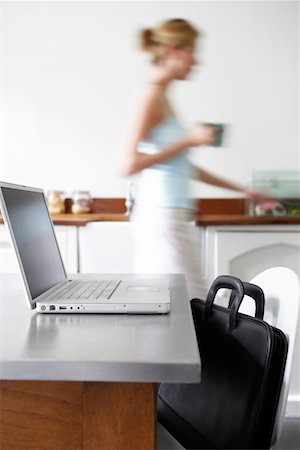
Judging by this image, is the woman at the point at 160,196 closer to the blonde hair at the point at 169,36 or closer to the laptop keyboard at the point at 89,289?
the blonde hair at the point at 169,36

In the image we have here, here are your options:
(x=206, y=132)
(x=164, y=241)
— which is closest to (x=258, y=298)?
(x=164, y=241)

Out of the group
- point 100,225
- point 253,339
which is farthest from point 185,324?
point 100,225

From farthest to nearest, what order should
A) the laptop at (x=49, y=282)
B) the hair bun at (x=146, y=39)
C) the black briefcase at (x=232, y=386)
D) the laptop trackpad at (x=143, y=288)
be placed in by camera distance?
the hair bun at (x=146, y=39), the laptop trackpad at (x=143, y=288), the laptop at (x=49, y=282), the black briefcase at (x=232, y=386)

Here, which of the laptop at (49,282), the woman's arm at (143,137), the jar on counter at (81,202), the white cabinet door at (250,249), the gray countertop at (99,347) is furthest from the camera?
the jar on counter at (81,202)

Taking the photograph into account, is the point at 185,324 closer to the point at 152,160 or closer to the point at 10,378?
the point at 10,378

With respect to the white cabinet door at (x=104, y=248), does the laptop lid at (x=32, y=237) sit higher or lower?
higher

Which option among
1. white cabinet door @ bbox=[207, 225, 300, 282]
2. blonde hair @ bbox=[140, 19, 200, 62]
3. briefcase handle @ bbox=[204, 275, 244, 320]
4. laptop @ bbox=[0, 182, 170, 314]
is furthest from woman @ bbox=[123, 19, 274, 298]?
briefcase handle @ bbox=[204, 275, 244, 320]

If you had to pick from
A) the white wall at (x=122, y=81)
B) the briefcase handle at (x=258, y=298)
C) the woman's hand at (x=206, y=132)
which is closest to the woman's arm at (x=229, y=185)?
the white wall at (x=122, y=81)

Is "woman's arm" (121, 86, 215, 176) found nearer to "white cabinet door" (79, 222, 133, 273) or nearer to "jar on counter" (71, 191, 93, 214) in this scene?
"white cabinet door" (79, 222, 133, 273)

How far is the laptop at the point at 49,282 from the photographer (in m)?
1.01

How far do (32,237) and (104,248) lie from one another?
4.30 ft

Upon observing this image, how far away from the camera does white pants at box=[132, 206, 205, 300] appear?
2.04 m

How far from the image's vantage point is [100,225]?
98.2 inches

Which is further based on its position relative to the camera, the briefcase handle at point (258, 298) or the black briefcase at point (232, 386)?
the briefcase handle at point (258, 298)
